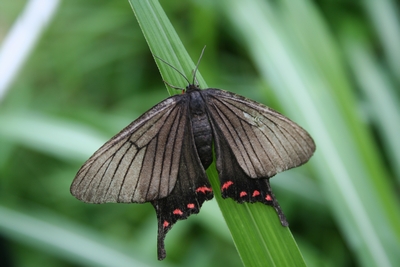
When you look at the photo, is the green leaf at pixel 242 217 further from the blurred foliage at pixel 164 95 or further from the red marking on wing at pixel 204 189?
the blurred foliage at pixel 164 95

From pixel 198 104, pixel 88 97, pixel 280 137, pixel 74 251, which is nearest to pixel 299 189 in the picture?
pixel 280 137

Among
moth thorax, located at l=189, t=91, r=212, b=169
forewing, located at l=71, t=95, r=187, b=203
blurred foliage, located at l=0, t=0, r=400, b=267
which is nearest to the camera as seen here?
forewing, located at l=71, t=95, r=187, b=203

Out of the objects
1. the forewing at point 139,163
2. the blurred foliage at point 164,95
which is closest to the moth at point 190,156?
the forewing at point 139,163

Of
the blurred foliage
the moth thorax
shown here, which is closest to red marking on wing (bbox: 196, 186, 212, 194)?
the moth thorax

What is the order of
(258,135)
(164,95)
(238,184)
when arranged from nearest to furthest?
1. (238,184)
2. (258,135)
3. (164,95)

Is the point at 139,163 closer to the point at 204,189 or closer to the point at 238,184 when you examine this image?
the point at 204,189

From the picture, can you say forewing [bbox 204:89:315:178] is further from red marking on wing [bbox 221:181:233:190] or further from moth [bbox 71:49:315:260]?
red marking on wing [bbox 221:181:233:190]

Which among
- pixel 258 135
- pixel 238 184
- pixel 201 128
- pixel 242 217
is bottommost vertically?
pixel 242 217

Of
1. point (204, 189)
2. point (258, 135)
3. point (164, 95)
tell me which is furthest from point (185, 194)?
point (164, 95)

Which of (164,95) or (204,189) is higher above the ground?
(164,95)
